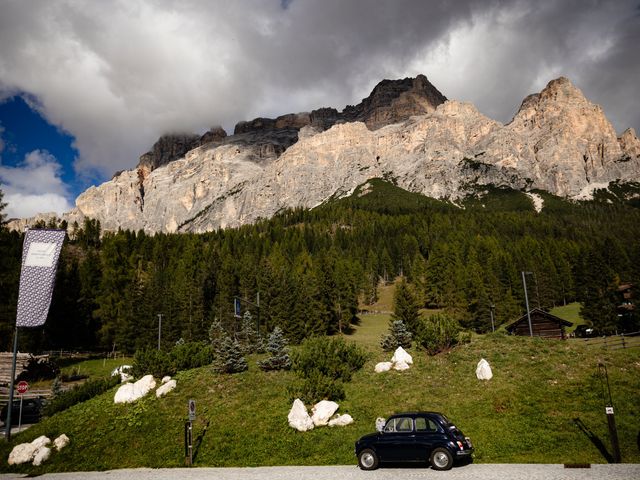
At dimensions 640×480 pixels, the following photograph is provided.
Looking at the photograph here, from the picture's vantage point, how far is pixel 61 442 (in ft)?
72.8

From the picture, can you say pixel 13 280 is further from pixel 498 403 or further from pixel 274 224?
pixel 274 224

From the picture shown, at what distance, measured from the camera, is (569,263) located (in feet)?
352

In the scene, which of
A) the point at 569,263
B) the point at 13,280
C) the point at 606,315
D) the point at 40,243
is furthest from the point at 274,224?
the point at 40,243

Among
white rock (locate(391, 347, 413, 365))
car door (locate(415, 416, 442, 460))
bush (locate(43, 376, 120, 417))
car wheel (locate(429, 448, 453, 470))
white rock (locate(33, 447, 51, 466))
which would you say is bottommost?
white rock (locate(33, 447, 51, 466))

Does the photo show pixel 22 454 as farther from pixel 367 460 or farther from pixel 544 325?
pixel 544 325

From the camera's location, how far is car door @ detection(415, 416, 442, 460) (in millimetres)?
15453

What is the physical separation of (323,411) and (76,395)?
19046 mm

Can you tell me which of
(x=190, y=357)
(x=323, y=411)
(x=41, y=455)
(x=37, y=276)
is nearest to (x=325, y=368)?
(x=323, y=411)

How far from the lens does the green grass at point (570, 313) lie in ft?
250

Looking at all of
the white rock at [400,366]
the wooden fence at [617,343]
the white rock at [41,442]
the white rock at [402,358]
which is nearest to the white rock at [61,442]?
the white rock at [41,442]

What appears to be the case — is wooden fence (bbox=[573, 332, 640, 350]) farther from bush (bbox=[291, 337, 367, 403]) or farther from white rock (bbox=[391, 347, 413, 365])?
bush (bbox=[291, 337, 367, 403])

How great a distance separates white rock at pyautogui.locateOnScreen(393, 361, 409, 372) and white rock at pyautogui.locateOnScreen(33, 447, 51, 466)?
20.0 meters

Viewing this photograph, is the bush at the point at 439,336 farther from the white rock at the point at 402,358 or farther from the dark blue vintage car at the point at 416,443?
the dark blue vintage car at the point at 416,443

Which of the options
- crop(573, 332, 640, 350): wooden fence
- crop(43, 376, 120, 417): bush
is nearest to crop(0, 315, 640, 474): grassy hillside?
crop(43, 376, 120, 417): bush
